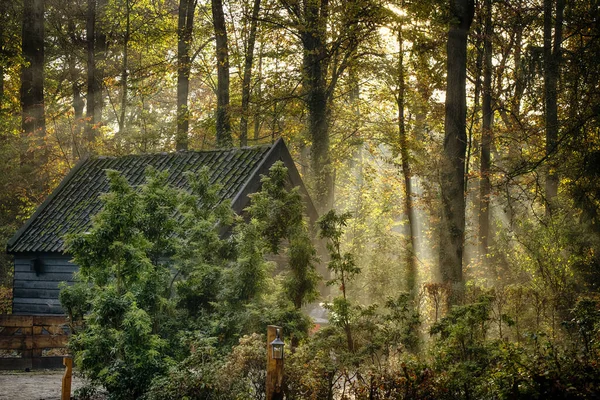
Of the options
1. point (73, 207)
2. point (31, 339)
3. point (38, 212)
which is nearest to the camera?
point (31, 339)

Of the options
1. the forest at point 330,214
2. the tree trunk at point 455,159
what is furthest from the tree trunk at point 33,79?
the tree trunk at point 455,159

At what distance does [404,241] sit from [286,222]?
16.5 metres

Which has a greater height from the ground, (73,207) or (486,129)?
(486,129)

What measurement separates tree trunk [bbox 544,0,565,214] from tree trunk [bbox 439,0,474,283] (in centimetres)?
205

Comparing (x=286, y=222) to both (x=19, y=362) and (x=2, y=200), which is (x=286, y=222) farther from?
(x=2, y=200)

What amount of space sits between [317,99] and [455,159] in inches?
347

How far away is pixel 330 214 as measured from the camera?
12.9m

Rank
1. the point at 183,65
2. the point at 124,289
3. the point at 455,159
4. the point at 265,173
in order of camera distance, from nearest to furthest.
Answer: the point at 124,289 → the point at 455,159 → the point at 265,173 → the point at 183,65

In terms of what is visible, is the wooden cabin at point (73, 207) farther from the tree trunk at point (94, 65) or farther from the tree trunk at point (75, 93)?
the tree trunk at point (75, 93)

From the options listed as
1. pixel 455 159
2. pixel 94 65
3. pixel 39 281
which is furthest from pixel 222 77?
pixel 455 159

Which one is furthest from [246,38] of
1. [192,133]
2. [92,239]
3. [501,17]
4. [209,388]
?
[209,388]

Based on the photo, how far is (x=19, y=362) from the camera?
17.3 meters

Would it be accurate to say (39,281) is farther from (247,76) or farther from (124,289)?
(247,76)

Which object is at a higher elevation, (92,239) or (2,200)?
(2,200)
